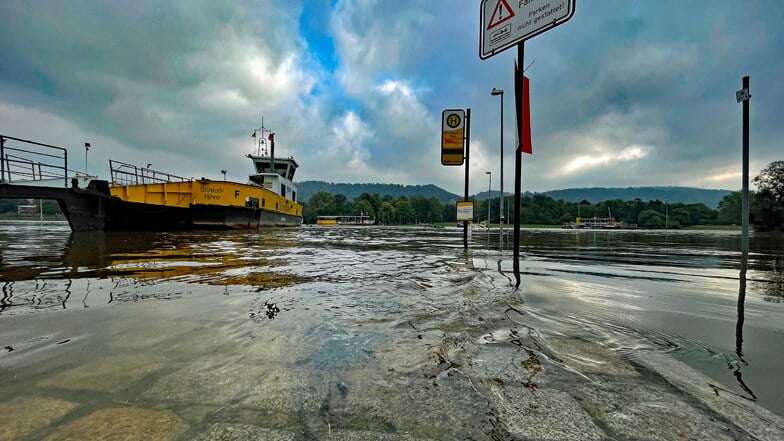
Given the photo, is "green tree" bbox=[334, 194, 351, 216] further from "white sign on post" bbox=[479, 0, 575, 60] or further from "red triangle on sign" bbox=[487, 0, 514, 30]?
"red triangle on sign" bbox=[487, 0, 514, 30]

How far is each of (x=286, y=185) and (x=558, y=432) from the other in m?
26.3

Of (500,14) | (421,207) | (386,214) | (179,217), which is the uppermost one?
(421,207)

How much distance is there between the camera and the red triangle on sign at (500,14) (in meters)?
4.78

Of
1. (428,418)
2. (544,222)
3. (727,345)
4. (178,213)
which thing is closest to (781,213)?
(727,345)

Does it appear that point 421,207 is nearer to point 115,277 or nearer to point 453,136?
point 453,136

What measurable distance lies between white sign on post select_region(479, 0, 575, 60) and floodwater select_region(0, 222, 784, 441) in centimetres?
345

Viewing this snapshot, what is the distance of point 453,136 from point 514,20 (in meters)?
3.91

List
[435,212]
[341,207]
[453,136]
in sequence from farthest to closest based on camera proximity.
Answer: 1. [435,212]
2. [341,207]
3. [453,136]

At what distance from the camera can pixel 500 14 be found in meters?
4.89

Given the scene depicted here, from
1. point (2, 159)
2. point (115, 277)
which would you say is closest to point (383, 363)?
point (115, 277)

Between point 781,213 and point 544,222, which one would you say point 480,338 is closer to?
point 781,213

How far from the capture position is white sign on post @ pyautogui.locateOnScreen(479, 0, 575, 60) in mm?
4258

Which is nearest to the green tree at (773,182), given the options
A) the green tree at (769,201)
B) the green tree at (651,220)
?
the green tree at (769,201)

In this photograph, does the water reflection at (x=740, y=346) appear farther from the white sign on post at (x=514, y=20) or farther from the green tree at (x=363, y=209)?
the green tree at (x=363, y=209)
